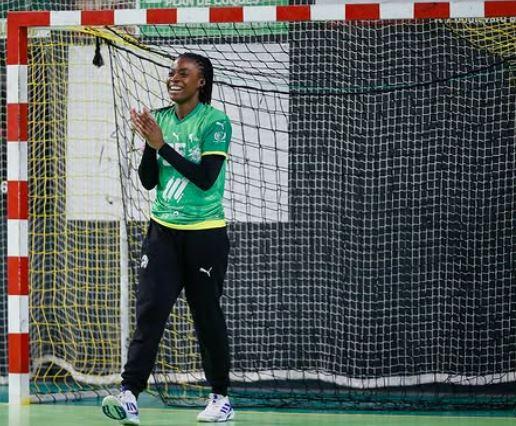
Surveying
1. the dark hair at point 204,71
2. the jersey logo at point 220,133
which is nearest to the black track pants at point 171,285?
the jersey logo at point 220,133

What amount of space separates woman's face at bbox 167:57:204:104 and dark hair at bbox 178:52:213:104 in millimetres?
22

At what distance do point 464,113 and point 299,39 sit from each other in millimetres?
1250

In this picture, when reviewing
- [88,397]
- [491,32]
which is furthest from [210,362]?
[491,32]

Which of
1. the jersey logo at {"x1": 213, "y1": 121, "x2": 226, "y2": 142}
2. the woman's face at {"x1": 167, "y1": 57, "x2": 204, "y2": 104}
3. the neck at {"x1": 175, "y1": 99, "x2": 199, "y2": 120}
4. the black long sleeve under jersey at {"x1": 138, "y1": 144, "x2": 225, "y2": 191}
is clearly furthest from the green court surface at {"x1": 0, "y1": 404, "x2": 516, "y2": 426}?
the woman's face at {"x1": 167, "y1": 57, "x2": 204, "y2": 104}

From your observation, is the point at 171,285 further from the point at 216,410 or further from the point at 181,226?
the point at 216,410

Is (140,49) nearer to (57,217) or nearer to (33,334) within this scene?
(57,217)

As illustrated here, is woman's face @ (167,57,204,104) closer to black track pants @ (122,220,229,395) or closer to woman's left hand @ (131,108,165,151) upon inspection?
woman's left hand @ (131,108,165,151)

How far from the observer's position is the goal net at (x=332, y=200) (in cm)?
851

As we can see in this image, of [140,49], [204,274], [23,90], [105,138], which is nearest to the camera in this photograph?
[204,274]

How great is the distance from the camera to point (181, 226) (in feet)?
22.3

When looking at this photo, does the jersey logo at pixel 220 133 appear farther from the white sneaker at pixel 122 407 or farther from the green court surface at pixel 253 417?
the green court surface at pixel 253 417

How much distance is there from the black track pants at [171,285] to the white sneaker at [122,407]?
2.2 inches

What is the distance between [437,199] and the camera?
8.65 m

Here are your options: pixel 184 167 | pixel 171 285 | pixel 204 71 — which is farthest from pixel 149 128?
pixel 171 285
